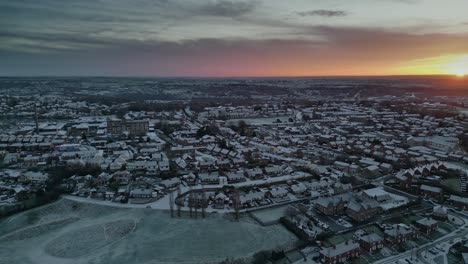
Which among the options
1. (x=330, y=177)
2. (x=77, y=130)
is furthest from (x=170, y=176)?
(x=77, y=130)

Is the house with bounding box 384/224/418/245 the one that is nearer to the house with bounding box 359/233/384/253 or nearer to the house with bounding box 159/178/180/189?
the house with bounding box 359/233/384/253

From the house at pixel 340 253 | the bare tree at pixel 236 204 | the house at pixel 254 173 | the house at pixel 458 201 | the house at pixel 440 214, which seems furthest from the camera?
the house at pixel 254 173

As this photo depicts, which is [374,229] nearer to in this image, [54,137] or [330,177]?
[330,177]

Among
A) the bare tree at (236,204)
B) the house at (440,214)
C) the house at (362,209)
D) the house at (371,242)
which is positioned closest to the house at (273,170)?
the bare tree at (236,204)

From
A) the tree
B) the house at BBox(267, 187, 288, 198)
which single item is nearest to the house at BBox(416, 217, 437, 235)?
the house at BBox(267, 187, 288, 198)

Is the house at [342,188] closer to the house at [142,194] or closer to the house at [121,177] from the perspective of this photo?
the house at [142,194]

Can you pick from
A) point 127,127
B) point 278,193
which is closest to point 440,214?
point 278,193
